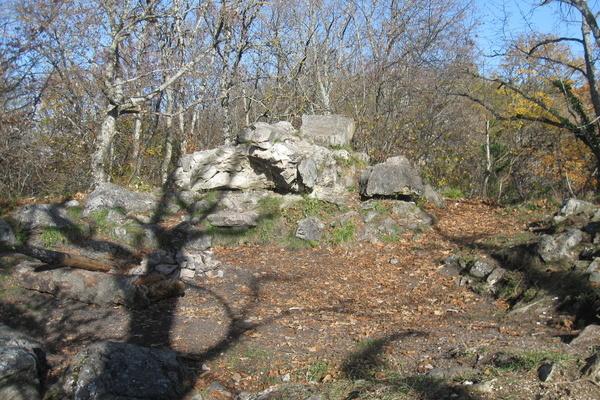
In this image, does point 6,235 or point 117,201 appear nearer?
point 6,235

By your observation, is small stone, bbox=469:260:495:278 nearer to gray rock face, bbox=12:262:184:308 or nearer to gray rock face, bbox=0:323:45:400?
gray rock face, bbox=12:262:184:308

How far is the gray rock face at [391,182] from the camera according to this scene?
31.3 ft

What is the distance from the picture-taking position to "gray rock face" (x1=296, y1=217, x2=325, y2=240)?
877 cm

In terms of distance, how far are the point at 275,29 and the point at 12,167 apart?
892 cm

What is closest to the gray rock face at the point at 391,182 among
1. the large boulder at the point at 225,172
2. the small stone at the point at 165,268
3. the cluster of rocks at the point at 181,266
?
the large boulder at the point at 225,172

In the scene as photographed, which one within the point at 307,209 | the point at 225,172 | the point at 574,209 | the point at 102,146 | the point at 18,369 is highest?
the point at 102,146

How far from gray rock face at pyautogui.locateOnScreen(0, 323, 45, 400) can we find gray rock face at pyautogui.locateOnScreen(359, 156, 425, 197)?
682 centimetres

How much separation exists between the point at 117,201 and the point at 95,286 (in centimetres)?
333

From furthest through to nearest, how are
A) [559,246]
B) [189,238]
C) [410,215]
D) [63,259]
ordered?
[410,215]
[189,238]
[63,259]
[559,246]

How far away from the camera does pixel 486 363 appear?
148 inches

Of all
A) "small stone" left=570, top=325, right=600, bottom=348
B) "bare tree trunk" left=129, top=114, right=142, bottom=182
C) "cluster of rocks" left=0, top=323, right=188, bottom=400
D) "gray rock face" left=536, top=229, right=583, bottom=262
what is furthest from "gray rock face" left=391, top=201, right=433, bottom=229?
"bare tree trunk" left=129, top=114, right=142, bottom=182

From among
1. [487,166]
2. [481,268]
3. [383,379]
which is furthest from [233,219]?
[487,166]

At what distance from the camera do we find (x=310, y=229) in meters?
8.84

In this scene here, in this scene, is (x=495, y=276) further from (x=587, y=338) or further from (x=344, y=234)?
(x=344, y=234)
